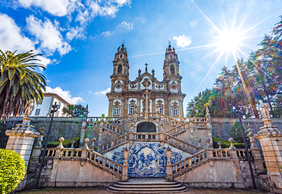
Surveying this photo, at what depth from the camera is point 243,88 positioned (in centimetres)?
2316

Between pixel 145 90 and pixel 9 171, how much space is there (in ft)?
78.2

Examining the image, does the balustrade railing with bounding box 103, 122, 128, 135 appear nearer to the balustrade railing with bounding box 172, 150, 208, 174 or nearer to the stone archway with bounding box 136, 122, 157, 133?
the stone archway with bounding box 136, 122, 157, 133

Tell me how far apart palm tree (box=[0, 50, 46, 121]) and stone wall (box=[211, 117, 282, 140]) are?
19060 millimetres

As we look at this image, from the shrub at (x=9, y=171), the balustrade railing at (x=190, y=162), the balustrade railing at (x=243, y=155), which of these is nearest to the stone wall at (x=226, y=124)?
the balustrade railing at (x=243, y=155)

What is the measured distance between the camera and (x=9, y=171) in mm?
6445

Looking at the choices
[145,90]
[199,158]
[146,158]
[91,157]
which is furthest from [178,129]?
[145,90]

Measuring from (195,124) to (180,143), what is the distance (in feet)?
15.6

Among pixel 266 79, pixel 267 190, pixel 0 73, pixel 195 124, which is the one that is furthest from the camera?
pixel 266 79

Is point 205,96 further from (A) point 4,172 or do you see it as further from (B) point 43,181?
(A) point 4,172

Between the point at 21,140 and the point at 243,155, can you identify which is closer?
the point at 21,140

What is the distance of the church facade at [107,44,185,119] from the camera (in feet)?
94.0

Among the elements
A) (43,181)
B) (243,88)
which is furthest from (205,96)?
(43,181)

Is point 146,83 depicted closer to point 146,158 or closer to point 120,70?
point 120,70

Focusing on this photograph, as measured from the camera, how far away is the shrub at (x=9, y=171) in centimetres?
619
